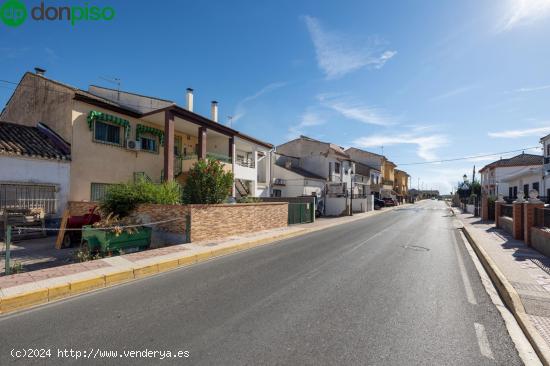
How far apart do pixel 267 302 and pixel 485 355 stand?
3.05 meters

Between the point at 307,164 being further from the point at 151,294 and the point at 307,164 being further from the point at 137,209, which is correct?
the point at 151,294

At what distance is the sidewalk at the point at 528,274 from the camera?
4577 mm

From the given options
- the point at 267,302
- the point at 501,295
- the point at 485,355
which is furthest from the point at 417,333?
the point at 501,295

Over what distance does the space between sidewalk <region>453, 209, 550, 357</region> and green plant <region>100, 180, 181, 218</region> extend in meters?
10.8

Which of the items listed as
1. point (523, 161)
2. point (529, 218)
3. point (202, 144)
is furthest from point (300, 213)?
point (523, 161)

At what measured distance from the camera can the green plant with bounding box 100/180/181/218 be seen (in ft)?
35.6

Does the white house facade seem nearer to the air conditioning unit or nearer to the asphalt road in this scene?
the air conditioning unit

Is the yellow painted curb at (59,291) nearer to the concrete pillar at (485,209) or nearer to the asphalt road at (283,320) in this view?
the asphalt road at (283,320)


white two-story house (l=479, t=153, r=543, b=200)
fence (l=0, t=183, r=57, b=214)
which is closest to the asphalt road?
fence (l=0, t=183, r=57, b=214)

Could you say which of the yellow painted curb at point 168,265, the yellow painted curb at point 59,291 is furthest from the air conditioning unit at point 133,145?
the yellow painted curb at point 59,291

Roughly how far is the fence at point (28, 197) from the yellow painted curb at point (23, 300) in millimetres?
9158

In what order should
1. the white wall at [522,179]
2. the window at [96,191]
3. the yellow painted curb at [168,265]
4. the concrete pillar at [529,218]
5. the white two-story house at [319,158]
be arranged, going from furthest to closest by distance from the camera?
the white two-story house at [319,158]
the white wall at [522,179]
the window at [96,191]
the concrete pillar at [529,218]
the yellow painted curb at [168,265]

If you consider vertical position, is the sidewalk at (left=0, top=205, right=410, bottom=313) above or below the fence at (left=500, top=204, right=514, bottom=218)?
below

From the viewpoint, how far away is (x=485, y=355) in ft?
11.6
